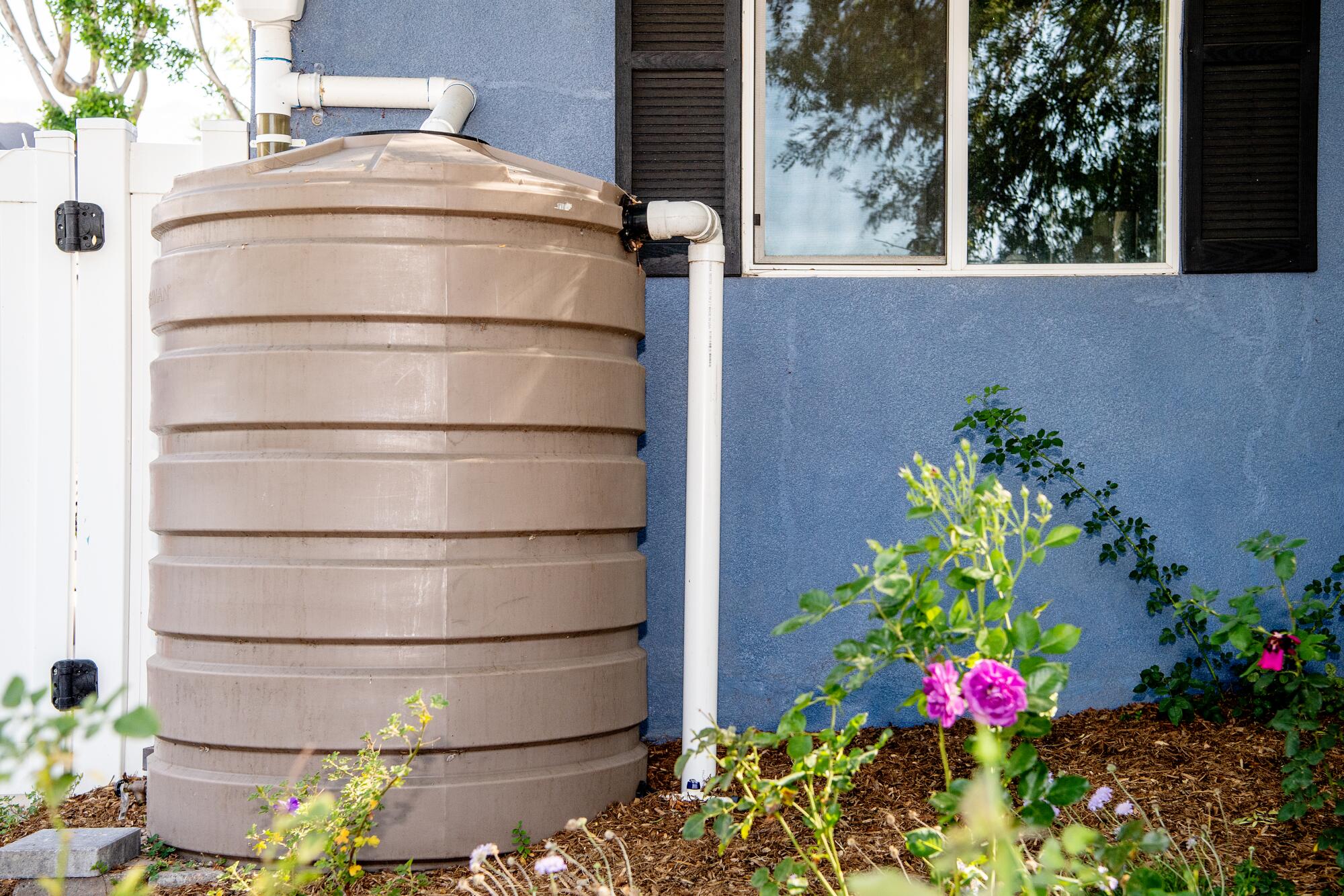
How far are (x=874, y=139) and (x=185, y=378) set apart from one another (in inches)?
83.8

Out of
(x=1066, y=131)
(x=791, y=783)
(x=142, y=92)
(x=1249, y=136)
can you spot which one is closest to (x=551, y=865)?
(x=791, y=783)

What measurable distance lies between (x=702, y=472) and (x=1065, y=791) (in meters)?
1.51

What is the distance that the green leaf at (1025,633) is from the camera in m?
1.45

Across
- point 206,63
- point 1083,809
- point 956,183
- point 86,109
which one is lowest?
point 1083,809

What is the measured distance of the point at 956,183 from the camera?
134 inches

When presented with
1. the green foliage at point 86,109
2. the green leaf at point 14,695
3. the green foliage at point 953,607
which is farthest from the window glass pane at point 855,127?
the green foliage at point 86,109

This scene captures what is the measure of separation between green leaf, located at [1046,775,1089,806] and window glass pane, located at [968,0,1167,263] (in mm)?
2278

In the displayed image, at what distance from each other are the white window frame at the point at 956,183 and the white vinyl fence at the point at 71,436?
5.15 ft

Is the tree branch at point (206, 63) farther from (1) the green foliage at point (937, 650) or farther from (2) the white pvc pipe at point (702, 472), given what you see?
(1) the green foliage at point (937, 650)

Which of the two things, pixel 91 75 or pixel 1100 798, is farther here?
pixel 91 75

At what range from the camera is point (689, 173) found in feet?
11.0

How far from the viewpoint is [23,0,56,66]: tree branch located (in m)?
13.2

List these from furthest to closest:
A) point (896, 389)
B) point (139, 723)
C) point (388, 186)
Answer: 1. point (896, 389)
2. point (388, 186)
3. point (139, 723)

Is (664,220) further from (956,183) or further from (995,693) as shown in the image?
(995,693)
